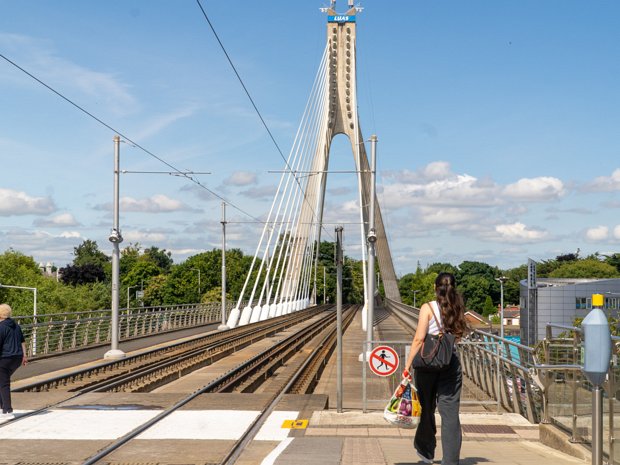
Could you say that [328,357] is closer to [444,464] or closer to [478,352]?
[478,352]

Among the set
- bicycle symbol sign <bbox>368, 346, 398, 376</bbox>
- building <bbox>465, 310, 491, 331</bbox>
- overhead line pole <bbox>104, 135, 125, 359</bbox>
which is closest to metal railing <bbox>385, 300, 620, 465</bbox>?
building <bbox>465, 310, 491, 331</bbox>

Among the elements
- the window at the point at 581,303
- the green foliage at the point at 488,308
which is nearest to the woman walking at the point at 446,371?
the window at the point at 581,303

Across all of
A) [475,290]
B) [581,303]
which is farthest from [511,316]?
[581,303]

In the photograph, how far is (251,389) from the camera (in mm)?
21859

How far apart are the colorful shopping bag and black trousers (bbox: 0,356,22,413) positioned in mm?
6257

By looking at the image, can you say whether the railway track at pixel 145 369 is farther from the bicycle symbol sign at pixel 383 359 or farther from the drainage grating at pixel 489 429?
the drainage grating at pixel 489 429

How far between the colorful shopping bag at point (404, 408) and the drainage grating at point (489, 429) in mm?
3292

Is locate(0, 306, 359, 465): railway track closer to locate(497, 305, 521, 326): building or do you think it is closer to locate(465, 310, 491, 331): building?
locate(465, 310, 491, 331): building

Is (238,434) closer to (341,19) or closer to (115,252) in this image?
(115,252)

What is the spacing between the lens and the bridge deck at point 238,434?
31.7ft

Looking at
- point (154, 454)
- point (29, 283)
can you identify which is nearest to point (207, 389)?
point (154, 454)

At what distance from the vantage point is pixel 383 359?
12.4 meters

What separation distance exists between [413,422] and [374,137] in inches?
→ 752

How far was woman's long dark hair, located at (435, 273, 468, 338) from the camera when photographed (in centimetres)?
805
